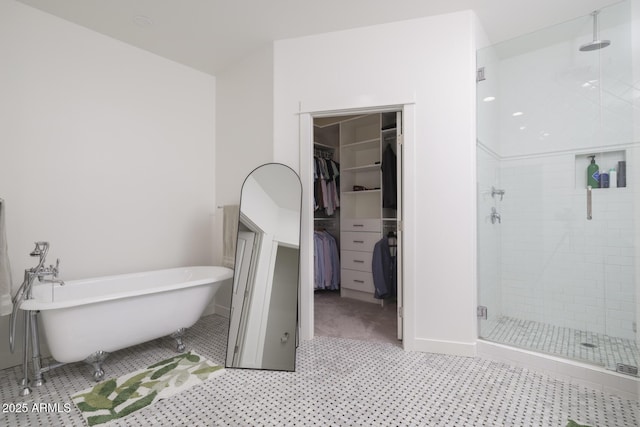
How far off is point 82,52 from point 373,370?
344 cm

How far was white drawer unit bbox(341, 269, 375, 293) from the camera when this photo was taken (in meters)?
3.79

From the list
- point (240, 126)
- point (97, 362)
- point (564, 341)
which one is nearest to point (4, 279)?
point (97, 362)

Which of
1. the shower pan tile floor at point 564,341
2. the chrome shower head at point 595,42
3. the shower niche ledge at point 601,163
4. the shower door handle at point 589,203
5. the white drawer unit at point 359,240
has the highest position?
the chrome shower head at point 595,42

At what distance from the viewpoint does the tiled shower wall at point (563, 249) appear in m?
2.03

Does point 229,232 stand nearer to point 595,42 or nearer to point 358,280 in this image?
point 358,280

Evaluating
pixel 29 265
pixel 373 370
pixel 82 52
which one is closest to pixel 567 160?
pixel 373 370

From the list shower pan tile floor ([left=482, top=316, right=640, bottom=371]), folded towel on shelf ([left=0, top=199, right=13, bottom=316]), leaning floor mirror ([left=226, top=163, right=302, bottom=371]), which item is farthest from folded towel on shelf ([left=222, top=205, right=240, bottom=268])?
shower pan tile floor ([left=482, top=316, right=640, bottom=371])

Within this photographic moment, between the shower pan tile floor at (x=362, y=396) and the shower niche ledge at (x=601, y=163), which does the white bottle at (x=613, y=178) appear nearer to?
the shower niche ledge at (x=601, y=163)

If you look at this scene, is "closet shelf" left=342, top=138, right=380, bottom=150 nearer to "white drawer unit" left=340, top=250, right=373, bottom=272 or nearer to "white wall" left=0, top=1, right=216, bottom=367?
"white drawer unit" left=340, top=250, right=373, bottom=272

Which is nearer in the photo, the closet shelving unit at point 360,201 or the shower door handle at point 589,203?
the shower door handle at point 589,203

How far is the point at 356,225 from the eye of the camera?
3.96 meters

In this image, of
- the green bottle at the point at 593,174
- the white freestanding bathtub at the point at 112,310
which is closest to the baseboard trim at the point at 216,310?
the white freestanding bathtub at the point at 112,310

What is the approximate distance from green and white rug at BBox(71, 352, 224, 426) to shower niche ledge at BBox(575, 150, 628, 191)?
117 inches

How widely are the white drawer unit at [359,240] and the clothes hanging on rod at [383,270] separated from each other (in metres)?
0.12
